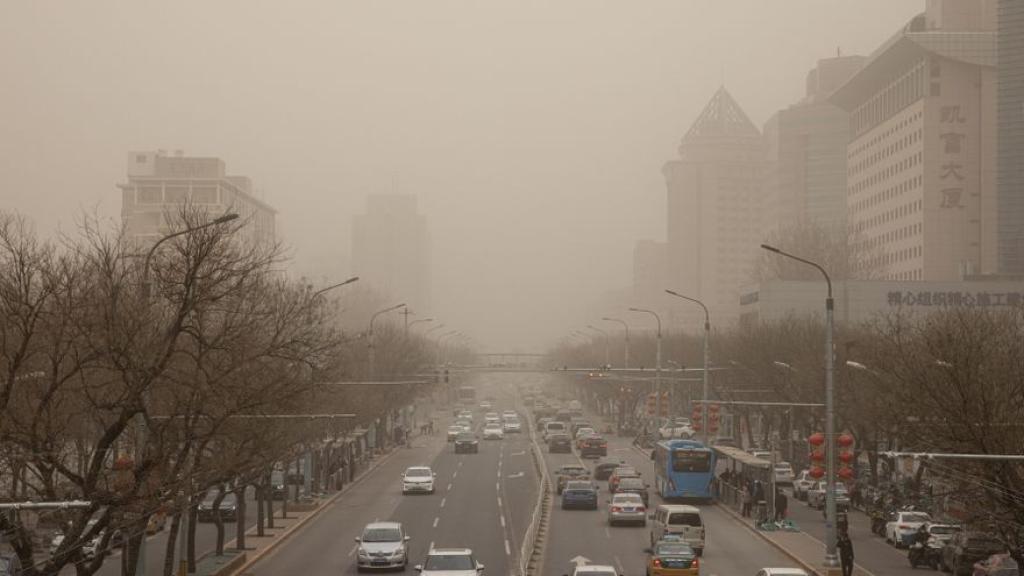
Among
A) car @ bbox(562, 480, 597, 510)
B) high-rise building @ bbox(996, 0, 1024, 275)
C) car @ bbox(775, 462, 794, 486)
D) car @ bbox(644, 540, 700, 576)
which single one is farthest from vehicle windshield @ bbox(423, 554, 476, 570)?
high-rise building @ bbox(996, 0, 1024, 275)

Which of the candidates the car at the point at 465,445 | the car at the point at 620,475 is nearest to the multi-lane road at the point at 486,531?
the car at the point at 620,475

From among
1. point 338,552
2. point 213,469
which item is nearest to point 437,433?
point 338,552

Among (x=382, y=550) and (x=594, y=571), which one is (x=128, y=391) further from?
(x=382, y=550)

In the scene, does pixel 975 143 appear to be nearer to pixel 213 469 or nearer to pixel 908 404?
pixel 908 404

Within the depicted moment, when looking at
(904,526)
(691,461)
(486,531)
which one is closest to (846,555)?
(904,526)

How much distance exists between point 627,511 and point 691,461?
1093cm

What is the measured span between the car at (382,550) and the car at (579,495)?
19809 mm

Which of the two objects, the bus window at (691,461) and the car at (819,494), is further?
the bus window at (691,461)

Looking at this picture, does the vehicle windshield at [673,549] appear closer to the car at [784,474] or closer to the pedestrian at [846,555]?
the pedestrian at [846,555]

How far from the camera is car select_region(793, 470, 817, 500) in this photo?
2817 inches

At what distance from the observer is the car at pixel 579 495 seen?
2542 inches

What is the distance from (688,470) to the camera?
68250mm

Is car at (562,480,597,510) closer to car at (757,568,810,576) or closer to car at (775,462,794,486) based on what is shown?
car at (775,462,794,486)

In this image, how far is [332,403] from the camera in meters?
66.1
